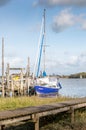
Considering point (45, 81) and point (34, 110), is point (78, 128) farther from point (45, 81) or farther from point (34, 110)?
point (45, 81)

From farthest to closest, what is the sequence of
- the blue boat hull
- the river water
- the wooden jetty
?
the river water → the blue boat hull → the wooden jetty

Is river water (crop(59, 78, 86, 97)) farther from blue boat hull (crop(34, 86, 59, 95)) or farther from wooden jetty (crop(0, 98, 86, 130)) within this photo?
wooden jetty (crop(0, 98, 86, 130))

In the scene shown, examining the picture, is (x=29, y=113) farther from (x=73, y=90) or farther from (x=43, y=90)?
(x=73, y=90)

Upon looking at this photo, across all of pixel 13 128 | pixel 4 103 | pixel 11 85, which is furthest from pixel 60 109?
pixel 11 85

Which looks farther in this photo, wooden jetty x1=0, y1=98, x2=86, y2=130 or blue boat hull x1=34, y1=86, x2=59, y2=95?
blue boat hull x1=34, y1=86, x2=59, y2=95

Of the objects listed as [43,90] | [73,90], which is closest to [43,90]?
[43,90]

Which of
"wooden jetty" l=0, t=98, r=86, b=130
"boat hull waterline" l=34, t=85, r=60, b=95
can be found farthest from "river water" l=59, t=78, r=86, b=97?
"wooden jetty" l=0, t=98, r=86, b=130

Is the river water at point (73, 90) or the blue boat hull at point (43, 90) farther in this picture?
the river water at point (73, 90)

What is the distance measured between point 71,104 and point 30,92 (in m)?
26.6

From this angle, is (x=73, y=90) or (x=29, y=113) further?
(x=73, y=90)

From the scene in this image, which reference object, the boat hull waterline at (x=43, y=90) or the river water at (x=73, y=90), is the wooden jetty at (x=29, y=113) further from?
the boat hull waterline at (x=43, y=90)

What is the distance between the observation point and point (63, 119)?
14227 mm

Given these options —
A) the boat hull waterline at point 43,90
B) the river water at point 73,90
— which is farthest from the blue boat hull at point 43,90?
the river water at point 73,90

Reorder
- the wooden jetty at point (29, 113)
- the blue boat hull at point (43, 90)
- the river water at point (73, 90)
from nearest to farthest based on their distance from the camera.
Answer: the wooden jetty at point (29, 113) → the blue boat hull at point (43, 90) → the river water at point (73, 90)
